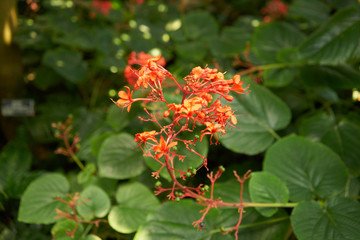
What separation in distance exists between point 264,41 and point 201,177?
0.69 metres

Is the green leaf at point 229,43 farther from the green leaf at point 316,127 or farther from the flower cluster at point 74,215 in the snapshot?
the flower cluster at point 74,215

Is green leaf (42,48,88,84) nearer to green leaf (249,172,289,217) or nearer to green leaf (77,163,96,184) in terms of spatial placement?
green leaf (77,163,96,184)

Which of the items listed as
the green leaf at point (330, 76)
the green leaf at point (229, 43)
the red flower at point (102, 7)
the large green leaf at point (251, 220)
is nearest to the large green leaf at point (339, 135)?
the green leaf at point (330, 76)

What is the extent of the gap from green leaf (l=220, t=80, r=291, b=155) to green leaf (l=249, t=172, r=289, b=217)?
12cm

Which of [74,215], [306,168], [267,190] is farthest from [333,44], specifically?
[74,215]

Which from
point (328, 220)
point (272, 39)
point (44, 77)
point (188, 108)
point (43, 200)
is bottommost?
point (44, 77)

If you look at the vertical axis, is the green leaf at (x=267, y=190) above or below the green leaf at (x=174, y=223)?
above

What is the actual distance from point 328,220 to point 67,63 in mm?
1164

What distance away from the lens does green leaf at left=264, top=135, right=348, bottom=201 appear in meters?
0.66

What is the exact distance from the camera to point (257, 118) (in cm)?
79

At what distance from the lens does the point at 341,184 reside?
0.65 metres

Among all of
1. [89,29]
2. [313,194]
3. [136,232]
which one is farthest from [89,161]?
[89,29]

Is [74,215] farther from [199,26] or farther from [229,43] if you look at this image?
[199,26]

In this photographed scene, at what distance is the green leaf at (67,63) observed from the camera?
1282 mm
